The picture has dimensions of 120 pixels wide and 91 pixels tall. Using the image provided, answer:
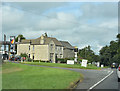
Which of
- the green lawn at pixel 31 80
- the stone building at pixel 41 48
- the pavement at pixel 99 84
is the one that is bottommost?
the pavement at pixel 99 84

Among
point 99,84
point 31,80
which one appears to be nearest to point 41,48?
→ point 99,84

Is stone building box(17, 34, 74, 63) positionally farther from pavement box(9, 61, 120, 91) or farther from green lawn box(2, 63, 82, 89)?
green lawn box(2, 63, 82, 89)

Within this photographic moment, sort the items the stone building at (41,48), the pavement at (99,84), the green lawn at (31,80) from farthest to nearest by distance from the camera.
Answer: the stone building at (41,48) → the pavement at (99,84) → the green lawn at (31,80)

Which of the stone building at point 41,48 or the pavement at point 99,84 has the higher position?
the stone building at point 41,48

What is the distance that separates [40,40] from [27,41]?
178 inches

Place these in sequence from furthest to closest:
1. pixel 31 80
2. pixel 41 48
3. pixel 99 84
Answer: pixel 41 48
pixel 99 84
pixel 31 80

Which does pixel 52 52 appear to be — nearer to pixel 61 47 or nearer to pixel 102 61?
pixel 61 47

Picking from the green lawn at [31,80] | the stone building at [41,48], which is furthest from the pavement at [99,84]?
the stone building at [41,48]

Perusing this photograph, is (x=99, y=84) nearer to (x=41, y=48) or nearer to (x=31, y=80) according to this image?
(x=31, y=80)

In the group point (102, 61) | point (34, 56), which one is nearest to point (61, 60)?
point (34, 56)

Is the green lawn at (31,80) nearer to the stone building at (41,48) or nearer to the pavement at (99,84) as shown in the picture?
the pavement at (99,84)

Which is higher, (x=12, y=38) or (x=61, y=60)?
(x=12, y=38)

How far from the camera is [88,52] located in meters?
121

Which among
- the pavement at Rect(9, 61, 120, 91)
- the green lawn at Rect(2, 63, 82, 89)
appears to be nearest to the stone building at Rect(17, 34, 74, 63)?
the pavement at Rect(9, 61, 120, 91)
